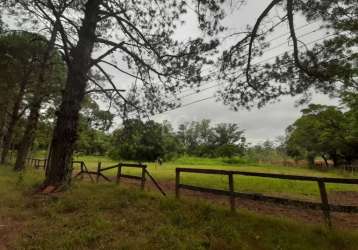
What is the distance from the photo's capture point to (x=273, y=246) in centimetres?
346

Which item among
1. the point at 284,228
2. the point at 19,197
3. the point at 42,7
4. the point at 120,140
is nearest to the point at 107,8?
the point at 42,7

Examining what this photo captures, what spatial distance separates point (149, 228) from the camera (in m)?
4.23

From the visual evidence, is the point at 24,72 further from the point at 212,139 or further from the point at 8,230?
the point at 212,139

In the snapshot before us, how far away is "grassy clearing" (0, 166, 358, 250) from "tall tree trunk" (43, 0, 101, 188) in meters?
1.56

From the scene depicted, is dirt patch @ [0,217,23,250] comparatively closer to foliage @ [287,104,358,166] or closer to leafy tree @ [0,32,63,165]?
leafy tree @ [0,32,63,165]

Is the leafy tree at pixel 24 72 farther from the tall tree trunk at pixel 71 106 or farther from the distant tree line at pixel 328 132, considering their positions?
the distant tree line at pixel 328 132

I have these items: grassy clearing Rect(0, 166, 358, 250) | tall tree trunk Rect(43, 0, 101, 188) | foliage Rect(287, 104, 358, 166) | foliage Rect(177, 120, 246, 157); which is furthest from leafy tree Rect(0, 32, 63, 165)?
foliage Rect(177, 120, 246, 157)

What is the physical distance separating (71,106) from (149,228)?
5142 millimetres

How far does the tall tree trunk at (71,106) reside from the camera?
758 centimetres

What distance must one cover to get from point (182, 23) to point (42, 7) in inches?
162

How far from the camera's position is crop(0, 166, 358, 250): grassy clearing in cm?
355

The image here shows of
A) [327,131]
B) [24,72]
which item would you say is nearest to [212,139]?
[327,131]

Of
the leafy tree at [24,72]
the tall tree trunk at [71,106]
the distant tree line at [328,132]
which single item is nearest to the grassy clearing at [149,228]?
the tall tree trunk at [71,106]

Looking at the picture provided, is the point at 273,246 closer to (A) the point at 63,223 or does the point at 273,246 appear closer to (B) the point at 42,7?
(A) the point at 63,223
